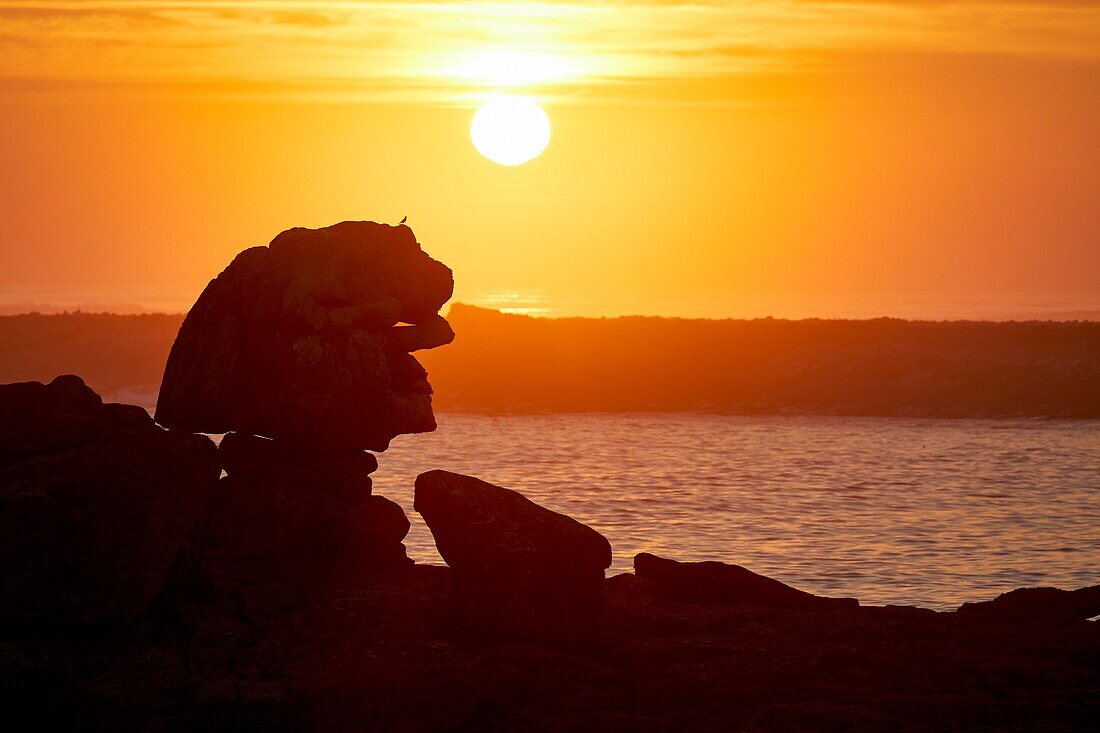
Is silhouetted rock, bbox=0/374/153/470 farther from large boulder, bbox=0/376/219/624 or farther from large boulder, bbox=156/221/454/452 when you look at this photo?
large boulder, bbox=156/221/454/452

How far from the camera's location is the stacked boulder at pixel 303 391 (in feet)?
82.3

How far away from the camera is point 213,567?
2419 cm

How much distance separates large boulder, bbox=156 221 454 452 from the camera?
986 inches

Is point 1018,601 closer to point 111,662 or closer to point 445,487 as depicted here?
point 445,487

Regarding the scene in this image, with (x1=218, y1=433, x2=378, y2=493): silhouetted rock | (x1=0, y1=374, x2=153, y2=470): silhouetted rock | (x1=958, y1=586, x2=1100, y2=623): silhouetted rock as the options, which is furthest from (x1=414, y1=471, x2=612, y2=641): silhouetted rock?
(x1=958, y1=586, x2=1100, y2=623): silhouetted rock

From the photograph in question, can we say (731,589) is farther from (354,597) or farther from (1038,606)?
(354,597)

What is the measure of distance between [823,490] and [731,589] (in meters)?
32.3

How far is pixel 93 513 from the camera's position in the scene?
822 inches

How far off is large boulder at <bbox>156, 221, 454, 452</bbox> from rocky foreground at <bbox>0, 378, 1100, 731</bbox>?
114 centimetres

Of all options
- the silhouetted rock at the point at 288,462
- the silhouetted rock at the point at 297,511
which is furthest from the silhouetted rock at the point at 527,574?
the silhouetted rock at the point at 288,462

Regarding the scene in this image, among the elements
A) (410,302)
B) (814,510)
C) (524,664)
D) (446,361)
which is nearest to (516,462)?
(814,510)

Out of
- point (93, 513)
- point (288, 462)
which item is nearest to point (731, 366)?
point (288, 462)

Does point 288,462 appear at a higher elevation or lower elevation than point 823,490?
higher

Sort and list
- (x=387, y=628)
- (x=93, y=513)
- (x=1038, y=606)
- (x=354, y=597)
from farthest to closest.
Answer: (x=1038, y=606)
(x=354, y=597)
(x=387, y=628)
(x=93, y=513)
